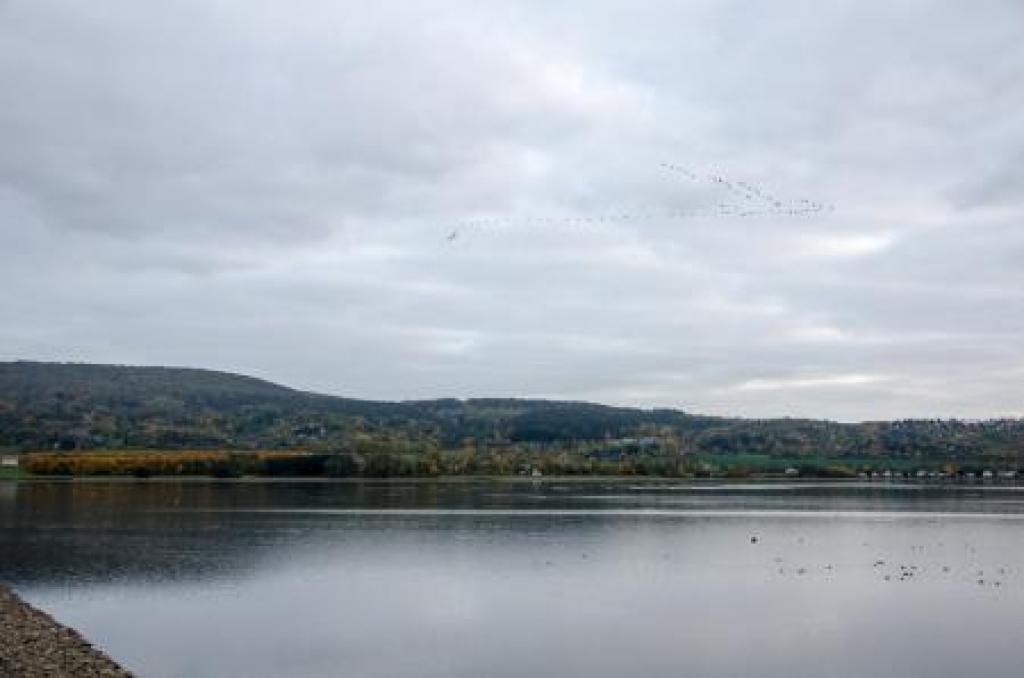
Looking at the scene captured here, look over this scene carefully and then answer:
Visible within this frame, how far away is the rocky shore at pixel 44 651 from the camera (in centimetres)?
2405

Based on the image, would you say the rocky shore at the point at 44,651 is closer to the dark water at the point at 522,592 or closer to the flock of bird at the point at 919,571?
the dark water at the point at 522,592

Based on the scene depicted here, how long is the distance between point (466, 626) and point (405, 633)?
7.52ft

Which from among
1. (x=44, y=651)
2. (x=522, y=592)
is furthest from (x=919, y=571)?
(x=44, y=651)

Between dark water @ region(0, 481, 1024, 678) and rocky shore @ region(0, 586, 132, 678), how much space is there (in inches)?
42.2

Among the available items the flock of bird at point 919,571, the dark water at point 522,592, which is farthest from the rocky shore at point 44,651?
Answer: the flock of bird at point 919,571

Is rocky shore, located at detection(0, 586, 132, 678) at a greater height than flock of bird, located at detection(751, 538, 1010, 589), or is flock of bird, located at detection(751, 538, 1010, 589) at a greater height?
rocky shore, located at detection(0, 586, 132, 678)

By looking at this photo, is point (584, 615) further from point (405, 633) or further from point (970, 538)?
point (970, 538)

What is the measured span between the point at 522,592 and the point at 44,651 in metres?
19.6

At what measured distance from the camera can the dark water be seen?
2927 centimetres

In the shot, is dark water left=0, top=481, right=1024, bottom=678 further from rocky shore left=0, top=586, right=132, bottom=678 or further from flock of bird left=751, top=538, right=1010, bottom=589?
rocky shore left=0, top=586, right=132, bottom=678

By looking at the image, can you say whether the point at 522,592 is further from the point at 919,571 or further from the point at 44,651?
the point at 919,571

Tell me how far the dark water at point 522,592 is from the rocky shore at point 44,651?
107cm

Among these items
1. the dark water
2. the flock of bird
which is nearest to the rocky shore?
the dark water

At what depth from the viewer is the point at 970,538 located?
70.2 m
